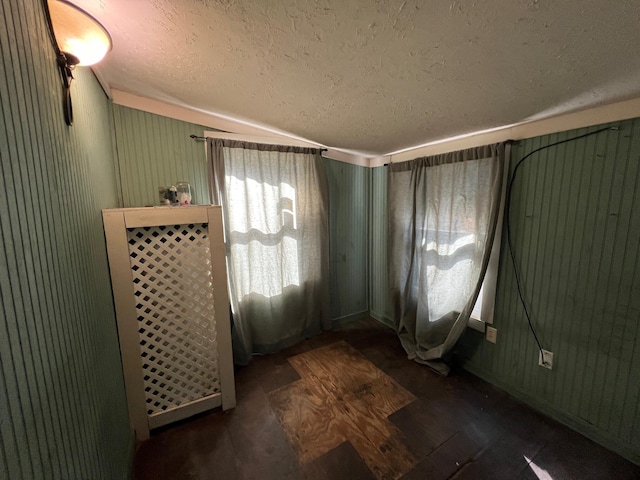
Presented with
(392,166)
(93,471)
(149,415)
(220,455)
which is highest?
(392,166)

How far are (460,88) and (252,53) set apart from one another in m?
1.07

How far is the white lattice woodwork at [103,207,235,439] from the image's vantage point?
145cm

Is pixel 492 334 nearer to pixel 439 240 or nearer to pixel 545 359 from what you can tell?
pixel 545 359

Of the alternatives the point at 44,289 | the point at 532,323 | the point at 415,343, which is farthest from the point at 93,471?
the point at 532,323

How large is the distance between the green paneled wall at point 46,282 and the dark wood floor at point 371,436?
1.79 ft

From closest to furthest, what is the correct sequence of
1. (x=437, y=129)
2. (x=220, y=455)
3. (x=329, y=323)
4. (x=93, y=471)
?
(x=93, y=471) < (x=220, y=455) < (x=437, y=129) < (x=329, y=323)

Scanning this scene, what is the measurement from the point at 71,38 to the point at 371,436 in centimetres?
239

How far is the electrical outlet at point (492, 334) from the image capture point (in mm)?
1933

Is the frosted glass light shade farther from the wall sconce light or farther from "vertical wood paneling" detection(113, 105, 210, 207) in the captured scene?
"vertical wood paneling" detection(113, 105, 210, 207)

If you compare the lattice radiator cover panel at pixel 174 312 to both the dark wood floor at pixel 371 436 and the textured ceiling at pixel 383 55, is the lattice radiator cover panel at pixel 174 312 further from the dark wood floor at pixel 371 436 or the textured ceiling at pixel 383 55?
the textured ceiling at pixel 383 55

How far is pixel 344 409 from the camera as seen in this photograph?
1726mm

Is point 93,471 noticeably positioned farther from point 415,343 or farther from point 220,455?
point 415,343

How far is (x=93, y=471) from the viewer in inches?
33.5

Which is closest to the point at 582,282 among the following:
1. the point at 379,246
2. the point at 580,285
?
the point at 580,285
